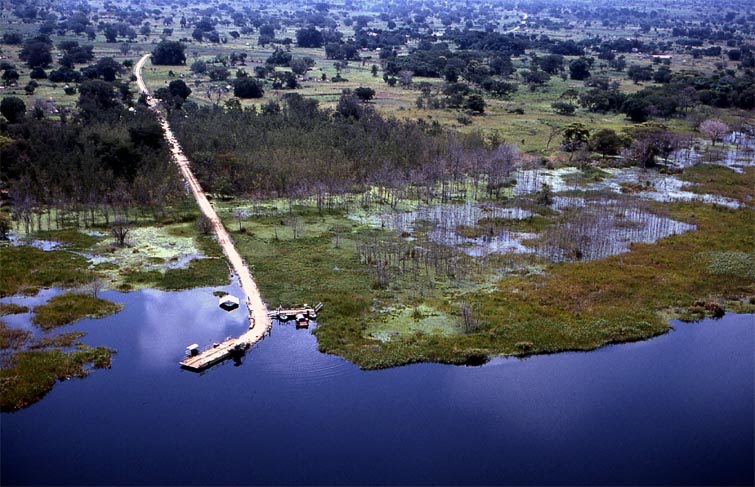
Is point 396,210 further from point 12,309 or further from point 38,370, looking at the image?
point 38,370

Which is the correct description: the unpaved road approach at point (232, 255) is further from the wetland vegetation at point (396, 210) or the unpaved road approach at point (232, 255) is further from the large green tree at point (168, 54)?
the large green tree at point (168, 54)

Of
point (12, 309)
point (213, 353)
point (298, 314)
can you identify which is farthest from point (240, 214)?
point (213, 353)

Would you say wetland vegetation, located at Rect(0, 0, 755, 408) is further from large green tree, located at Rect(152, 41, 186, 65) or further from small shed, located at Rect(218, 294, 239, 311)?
large green tree, located at Rect(152, 41, 186, 65)

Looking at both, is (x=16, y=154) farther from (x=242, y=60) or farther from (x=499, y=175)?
(x=242, y=60)

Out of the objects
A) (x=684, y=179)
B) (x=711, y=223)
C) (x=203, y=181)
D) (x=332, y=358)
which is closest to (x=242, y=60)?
(x=203, y=181)

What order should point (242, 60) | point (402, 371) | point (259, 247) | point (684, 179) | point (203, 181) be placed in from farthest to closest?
point (242, 60)
point (684, 179)
point (203, 181)
point (259, 247)
point (402, 371)

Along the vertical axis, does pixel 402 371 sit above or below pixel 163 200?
below

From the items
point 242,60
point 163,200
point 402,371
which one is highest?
point 242,60

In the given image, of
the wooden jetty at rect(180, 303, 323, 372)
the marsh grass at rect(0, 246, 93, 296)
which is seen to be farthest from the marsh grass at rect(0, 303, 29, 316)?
the wooden jetty at rect(180, 303, 323, 372)
